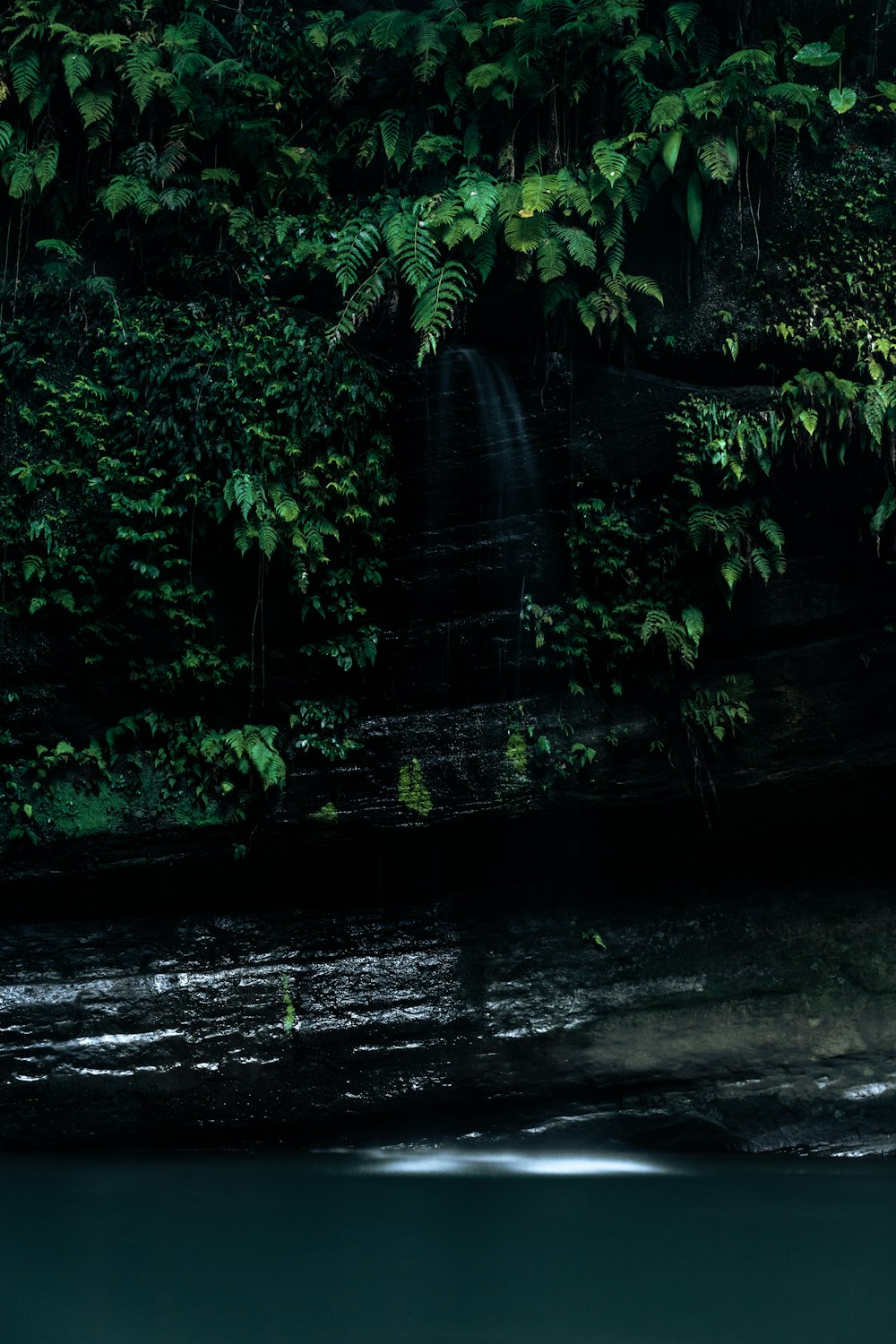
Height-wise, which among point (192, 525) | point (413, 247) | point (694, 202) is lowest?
point (192, 525)

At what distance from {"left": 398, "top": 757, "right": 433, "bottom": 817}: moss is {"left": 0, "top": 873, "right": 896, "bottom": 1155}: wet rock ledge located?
0.83 meters

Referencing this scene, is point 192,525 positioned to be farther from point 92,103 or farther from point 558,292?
point 92,103

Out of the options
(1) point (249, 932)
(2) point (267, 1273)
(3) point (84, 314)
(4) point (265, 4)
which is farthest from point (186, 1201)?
(4) point (265, 4)

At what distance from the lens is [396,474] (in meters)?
7.06

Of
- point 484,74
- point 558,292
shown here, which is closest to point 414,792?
point 558,292

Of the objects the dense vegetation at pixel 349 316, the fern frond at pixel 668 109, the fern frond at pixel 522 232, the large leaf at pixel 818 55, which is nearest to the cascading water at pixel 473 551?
the dense vegetation at pixel 349 316

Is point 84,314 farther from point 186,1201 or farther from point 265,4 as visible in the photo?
point 186,1201

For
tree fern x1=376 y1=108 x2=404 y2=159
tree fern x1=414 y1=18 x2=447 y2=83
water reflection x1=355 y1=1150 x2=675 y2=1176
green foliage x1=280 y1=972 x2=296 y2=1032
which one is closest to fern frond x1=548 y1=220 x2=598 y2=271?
tree fern x1=376 y1=108 x2=404 y2=159

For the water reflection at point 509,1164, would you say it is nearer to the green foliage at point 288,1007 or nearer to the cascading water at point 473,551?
the green foliage at point 288,1007

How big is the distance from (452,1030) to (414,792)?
67.6 inches

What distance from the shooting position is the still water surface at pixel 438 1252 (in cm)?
386

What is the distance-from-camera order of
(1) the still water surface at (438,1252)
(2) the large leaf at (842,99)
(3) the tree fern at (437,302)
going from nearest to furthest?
(1) the still water surface at (438,1252) → (3) the tree fern at (437,302) → (2) the large leaf at (842,99)

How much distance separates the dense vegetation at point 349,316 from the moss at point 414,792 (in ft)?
1.52

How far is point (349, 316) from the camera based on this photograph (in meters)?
6.66
